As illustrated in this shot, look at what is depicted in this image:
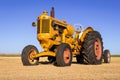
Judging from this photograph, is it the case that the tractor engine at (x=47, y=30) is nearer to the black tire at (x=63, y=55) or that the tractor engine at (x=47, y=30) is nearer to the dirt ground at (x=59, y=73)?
the black tire at (x=63, y=55)

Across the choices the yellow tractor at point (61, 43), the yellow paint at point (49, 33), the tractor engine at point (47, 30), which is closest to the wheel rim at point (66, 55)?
the yellow tractor at point (61, 43)

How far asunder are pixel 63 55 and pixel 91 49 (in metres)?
3.06

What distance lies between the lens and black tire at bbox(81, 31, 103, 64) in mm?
20047

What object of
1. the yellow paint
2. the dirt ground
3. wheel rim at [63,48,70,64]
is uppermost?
the yellow paint

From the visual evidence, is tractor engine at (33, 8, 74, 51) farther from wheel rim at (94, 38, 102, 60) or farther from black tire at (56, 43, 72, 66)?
wheel rim at (94, 38, 102, 60)

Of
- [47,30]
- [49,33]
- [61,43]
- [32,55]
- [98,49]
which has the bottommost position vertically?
[32,55]

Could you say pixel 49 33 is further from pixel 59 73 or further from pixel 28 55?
pixel 59 73

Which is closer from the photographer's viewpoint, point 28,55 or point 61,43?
point 61,43

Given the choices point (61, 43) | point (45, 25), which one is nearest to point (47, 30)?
point (45, 25)

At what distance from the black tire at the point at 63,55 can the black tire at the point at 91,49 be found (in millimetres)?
1911

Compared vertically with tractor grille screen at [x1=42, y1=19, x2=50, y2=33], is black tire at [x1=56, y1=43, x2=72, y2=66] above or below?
below

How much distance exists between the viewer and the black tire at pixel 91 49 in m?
20.0

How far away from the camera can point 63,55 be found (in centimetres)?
1761

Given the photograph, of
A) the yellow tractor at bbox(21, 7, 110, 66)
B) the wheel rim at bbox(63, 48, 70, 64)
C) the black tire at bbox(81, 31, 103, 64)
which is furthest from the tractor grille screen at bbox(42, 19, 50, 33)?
the black tire at bbox(81, 31, 103, 64)
